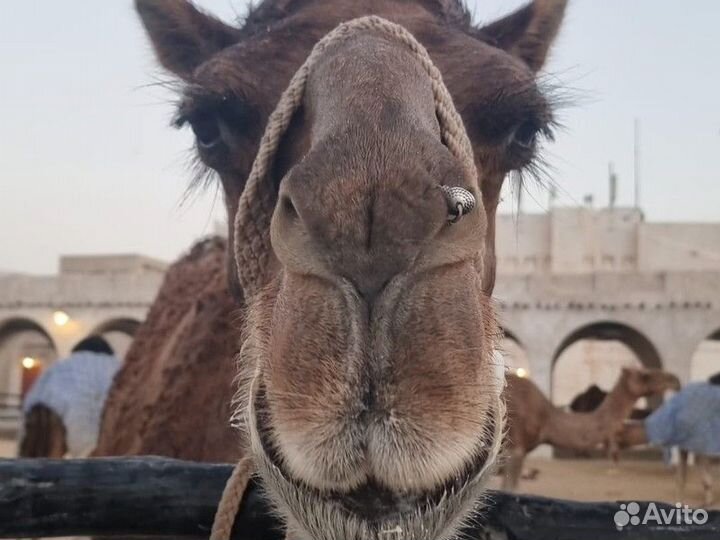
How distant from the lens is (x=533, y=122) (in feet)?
7.32

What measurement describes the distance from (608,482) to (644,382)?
3.18 meters

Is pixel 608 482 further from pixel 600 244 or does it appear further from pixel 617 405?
pixel 600 244

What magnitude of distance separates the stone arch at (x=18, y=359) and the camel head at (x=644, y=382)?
1750cm

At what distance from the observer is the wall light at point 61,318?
23.4 meters

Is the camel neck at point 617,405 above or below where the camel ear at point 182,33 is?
below

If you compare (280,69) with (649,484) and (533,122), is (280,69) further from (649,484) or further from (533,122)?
(649,484)

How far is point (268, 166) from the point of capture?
1.85m

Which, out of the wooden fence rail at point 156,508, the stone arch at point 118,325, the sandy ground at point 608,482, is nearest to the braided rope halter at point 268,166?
the wooden fence rail at point 156,508

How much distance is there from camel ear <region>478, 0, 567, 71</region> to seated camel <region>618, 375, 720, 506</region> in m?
10.4

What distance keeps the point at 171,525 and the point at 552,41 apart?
230 centimetres

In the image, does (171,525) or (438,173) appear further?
(171,525)

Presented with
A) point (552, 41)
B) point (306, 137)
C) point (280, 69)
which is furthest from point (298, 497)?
point (552, 41)

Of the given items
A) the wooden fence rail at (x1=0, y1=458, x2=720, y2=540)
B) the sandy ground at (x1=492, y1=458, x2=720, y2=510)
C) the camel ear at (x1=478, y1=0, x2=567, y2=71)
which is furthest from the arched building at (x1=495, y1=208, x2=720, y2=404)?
the wooden fence rail at (x1=0, y1=458, x2=720, y2=540)

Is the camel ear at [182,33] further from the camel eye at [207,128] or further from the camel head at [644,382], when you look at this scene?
the camel head at [644,382]
